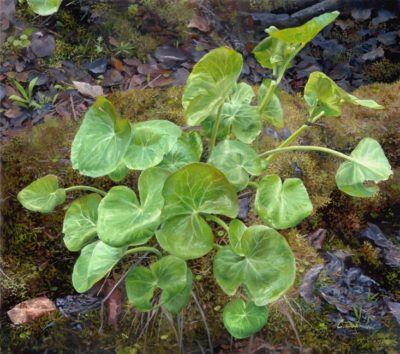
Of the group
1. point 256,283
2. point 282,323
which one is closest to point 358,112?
point 282,323

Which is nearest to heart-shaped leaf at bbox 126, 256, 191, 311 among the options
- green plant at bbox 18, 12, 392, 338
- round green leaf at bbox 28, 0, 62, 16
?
green plant at bbox 18, 12, 392, 338

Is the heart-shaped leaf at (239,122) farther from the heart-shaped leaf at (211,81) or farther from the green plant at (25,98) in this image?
the green plant at (25,98)

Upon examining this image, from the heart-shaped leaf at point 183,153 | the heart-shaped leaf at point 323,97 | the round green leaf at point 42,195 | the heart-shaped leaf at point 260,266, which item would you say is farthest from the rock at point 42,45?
the heart-shaped leaf at point 260,266

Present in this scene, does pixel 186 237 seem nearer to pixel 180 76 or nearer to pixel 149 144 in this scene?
pixel 149 144

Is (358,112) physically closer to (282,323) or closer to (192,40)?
(192,40)

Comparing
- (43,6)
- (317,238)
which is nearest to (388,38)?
(317,238)

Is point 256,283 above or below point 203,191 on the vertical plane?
below
